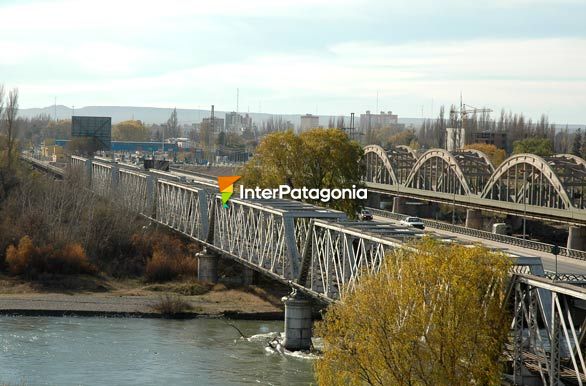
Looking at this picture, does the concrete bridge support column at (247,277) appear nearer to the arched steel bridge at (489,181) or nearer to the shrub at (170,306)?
the shrub at (170,306)

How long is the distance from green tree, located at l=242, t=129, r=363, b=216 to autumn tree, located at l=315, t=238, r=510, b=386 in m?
41.8

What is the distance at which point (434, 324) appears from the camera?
2858cm

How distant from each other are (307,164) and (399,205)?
4186 cm

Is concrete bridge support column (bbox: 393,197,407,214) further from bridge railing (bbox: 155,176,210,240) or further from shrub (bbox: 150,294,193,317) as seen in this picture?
shrub (bbox: 150,294,193,317)

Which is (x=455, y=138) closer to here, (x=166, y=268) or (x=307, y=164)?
(x=307, y=164)

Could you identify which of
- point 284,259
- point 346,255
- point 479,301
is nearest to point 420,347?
point 479,301

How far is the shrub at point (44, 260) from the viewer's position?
70.1 m

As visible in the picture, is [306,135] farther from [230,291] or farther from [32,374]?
[32,374]

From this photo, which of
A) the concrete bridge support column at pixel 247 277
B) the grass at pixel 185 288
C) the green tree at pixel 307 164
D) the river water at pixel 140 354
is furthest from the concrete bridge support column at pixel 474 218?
the river water at pixel 140 354

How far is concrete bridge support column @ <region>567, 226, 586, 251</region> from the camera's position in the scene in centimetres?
7828

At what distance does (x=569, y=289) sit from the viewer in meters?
26.8

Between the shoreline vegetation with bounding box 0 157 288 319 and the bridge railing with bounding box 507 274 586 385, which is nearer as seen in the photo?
the bridge railing with bounding box 507 274 586 385

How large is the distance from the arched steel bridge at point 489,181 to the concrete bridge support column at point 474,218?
81cm

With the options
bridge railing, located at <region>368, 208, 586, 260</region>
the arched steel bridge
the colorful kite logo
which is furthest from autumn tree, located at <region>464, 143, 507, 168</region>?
the colorful kite logo
